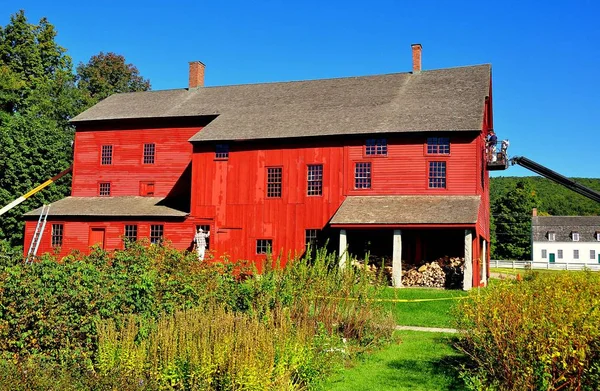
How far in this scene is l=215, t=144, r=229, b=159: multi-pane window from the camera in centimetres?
3048

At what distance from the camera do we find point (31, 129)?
1646 inches

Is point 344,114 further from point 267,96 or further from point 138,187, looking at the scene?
point 138,187

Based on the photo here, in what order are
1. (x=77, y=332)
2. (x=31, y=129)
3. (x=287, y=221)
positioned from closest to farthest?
(x=77, y=332) → (x=287, y=221) → (x=31, y=129)

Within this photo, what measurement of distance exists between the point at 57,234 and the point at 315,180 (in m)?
15.0

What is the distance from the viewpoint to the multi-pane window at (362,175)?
28.4 m

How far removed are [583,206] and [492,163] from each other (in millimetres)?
87512

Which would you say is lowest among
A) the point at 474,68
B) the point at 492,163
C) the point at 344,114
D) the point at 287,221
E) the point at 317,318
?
the point at 317,318

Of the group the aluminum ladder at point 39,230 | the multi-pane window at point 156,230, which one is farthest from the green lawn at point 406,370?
the aluminum ladder at point 39,230

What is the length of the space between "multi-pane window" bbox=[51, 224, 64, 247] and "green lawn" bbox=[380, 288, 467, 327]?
19428 millimetres

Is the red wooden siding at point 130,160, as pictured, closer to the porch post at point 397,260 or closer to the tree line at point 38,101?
the tree line at point 38,101

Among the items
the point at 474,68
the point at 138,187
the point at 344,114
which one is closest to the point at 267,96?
the point at 344,114

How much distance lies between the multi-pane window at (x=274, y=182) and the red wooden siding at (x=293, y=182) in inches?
8.3

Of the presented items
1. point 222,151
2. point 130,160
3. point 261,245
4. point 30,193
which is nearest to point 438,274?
point 261,245

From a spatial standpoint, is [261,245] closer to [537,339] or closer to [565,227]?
[537,339]
